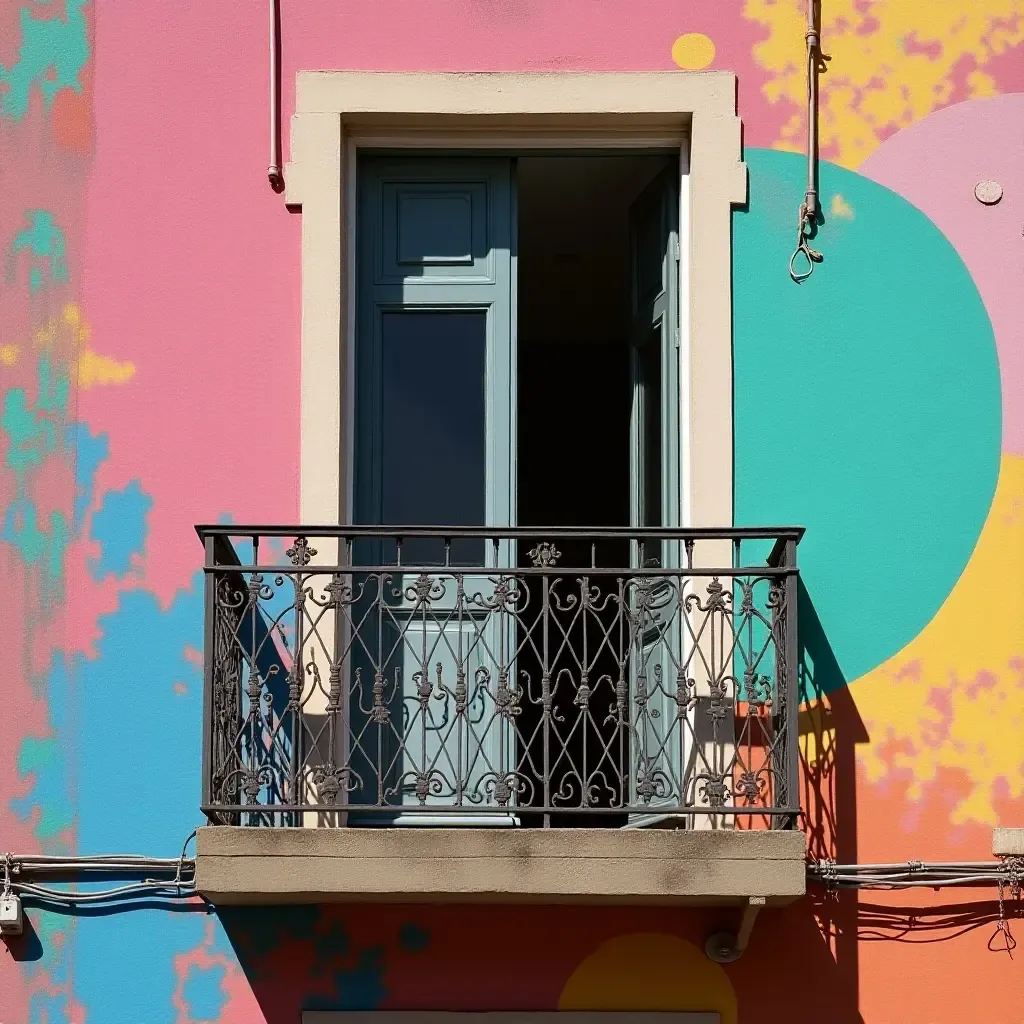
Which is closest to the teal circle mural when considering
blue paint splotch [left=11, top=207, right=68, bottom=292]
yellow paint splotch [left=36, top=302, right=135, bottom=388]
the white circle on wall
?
the white circle on wall

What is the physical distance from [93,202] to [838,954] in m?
4.53

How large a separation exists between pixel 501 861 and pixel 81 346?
9.67 ft

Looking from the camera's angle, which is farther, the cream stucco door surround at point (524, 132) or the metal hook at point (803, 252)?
the metal hook at point (803, 252)

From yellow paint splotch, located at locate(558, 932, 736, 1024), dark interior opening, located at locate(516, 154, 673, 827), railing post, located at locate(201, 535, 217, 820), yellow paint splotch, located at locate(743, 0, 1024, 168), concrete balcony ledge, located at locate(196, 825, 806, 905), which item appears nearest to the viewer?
concrete balcony ledge, located at locate(196, 825, 806, 905)

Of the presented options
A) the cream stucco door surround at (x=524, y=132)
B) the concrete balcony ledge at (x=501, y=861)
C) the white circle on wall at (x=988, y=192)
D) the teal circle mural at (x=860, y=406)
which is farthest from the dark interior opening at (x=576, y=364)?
the concrete balcony ledge at (x=501, y=861)

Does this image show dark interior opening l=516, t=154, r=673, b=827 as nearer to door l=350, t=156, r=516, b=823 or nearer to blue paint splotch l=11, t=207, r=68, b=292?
door l=350, t=156, r=516, b=823

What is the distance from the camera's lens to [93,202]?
888 cm

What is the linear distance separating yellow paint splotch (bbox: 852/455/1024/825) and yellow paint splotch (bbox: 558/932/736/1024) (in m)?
1.06

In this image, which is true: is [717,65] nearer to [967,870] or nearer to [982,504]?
[982,504]

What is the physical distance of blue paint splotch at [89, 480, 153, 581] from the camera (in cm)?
855

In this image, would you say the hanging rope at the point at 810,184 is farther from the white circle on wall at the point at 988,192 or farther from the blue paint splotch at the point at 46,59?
the blue paint splotch at the point at 46,59

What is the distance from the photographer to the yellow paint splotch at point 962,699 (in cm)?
837

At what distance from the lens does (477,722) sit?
26.3 feet

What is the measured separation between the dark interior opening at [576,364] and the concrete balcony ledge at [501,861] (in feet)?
5.29
